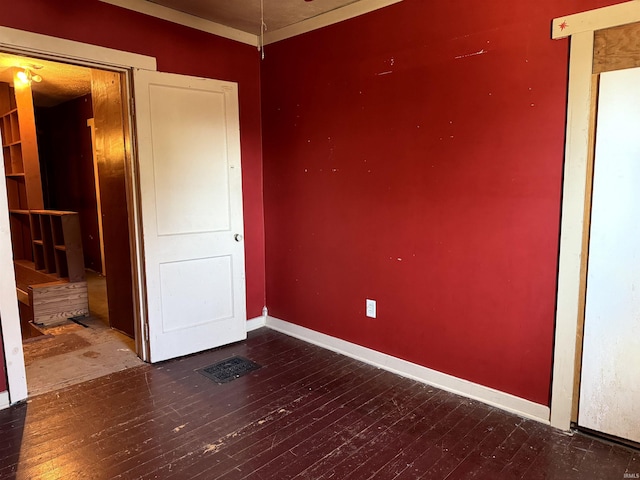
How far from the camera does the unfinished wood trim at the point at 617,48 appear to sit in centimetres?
193

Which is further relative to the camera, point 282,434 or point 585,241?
A: point 282,434

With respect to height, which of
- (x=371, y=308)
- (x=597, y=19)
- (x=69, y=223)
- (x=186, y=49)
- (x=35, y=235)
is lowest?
(x=371, y=308)

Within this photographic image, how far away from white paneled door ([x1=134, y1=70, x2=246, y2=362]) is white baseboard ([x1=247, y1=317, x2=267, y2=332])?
0.27 metres

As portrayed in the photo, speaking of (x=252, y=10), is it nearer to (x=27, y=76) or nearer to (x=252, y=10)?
(x=252, y=10)

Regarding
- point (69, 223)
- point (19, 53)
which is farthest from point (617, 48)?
point (69, 223)

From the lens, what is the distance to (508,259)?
2.39m

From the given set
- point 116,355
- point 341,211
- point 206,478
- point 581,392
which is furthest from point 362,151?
point 116,355

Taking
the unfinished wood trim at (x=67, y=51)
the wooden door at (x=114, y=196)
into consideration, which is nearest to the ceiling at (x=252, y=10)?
the unfinished wood trim at (x=67, y=51)

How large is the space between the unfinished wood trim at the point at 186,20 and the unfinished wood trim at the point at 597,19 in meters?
2.38

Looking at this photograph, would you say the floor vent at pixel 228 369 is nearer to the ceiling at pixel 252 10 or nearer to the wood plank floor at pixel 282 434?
the wood plank floor at pixel 282 434

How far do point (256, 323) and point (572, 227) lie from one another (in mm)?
2715

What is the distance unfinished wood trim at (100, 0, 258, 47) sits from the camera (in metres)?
2.86

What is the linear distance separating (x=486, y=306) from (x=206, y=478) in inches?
69.2

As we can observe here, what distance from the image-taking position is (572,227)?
2135 mm
